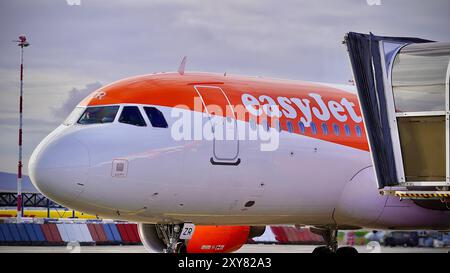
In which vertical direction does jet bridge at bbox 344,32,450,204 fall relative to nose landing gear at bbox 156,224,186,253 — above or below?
above

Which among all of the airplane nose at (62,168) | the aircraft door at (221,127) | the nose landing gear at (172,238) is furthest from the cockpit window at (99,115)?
the nose landing gear at (172,238)

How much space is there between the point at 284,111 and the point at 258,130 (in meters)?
0.94

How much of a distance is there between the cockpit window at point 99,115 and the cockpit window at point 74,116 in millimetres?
127

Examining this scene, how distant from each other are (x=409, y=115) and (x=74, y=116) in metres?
7.06

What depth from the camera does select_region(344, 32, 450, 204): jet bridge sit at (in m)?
13.0

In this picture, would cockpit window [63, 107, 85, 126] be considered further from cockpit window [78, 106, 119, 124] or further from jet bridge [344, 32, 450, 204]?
jet bridge [344, 32, 450, 204]

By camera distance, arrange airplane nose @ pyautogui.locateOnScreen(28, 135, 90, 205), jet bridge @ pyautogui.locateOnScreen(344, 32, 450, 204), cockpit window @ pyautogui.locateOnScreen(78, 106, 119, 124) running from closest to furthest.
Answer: jet bridge @ pyautogui.locateOnScreen(344, 32, 450, 204), airplane nose @ pyautogui.locateOnScreen(28, 135, 90, 205), cockpit window @ pyautogui.locateOnScreen(78, 106, 119, 124)

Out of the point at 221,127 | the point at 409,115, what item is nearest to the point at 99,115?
the point at 221,127

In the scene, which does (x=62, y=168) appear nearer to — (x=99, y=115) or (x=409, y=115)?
(x=99, y=115)

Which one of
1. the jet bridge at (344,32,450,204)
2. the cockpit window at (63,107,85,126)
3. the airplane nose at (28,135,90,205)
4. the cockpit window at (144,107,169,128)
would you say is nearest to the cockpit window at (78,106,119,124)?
the cockpit window at (63,107,85,126)

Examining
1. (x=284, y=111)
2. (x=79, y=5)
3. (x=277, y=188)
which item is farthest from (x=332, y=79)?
(x=79, y=5)

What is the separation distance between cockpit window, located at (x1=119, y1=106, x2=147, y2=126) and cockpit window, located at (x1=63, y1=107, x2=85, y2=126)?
0.87 m
